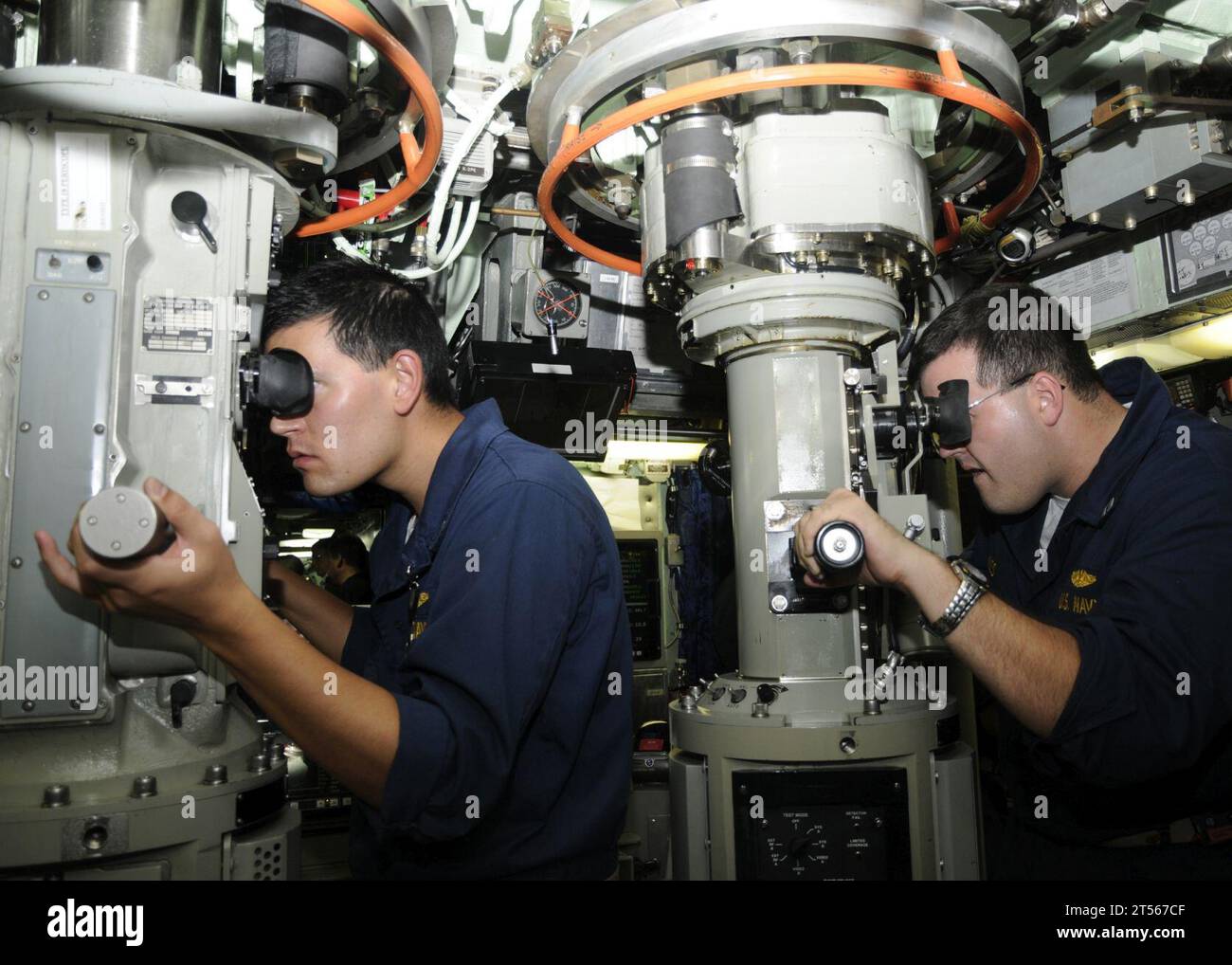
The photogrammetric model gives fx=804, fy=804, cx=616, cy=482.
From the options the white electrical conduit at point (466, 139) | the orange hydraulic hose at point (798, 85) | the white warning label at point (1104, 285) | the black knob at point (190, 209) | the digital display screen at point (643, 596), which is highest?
the white electrical conduit at point (466, 139)

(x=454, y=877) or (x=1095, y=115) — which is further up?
(x=1095, y=115)

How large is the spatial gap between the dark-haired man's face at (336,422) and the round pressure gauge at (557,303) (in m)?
1.23

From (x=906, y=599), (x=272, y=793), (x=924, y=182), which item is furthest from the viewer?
(x=906, y=599)

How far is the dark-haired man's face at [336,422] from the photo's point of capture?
Result: 65.7 inches

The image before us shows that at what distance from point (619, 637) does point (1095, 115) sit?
80.6 inches

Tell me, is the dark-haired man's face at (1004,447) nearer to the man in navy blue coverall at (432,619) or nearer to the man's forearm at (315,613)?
the man in navy blue coverall at (432,619)

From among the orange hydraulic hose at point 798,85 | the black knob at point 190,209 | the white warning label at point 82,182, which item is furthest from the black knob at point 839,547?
the white warning label at point 82,182

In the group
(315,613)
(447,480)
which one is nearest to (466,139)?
(447,480)

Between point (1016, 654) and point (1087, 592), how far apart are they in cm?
51

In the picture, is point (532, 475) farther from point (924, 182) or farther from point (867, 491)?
point (924, 182)

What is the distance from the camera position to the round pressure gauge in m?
2.88

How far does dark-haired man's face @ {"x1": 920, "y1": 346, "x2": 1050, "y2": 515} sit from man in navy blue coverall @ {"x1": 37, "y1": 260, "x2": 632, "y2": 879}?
115cm

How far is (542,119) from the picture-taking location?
214 centimetres
